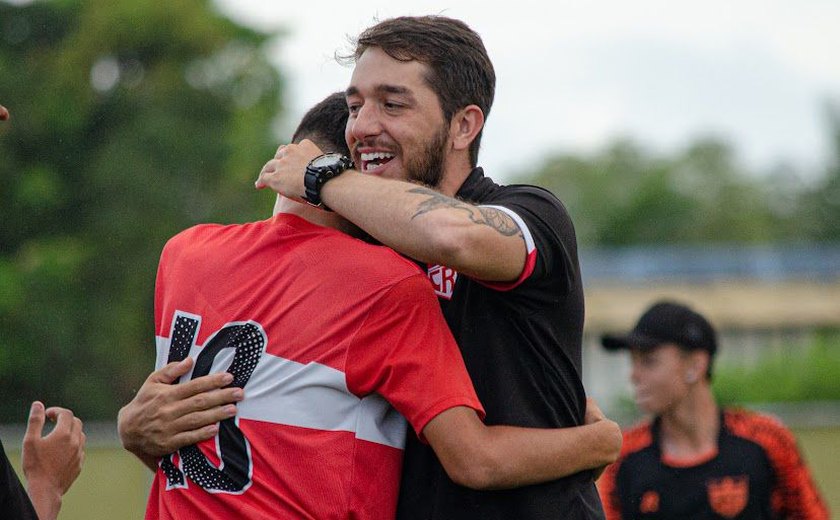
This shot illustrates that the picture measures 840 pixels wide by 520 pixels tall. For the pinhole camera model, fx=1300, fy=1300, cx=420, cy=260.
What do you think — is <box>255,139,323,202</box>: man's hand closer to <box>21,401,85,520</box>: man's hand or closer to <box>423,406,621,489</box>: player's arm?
<box>423,406,621,489</box>: player's arm

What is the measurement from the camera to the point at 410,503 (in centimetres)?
400

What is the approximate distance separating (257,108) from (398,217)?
32.8 m

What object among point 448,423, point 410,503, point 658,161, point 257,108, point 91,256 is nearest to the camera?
point 448,423

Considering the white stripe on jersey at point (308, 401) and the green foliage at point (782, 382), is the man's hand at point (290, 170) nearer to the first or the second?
the white stripe on jersey at point (308, 401)

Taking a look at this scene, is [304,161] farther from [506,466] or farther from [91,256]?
[91,256]

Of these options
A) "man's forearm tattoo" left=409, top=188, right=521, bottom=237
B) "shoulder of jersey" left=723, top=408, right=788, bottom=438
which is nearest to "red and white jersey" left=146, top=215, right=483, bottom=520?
"man's forearm tattoo" left=409, top=188, right=521, bottom=237

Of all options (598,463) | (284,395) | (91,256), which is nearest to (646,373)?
(598,463)

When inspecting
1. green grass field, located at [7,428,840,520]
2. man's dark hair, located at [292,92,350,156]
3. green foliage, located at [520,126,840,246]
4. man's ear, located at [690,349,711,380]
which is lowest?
green foliage, located at [520,126,840,246]

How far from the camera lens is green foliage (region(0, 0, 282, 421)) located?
31.7 meters

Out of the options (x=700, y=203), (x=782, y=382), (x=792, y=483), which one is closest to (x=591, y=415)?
(x=792, y=483)

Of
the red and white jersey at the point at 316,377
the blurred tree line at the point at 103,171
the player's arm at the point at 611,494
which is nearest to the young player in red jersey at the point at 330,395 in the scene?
the red and white jersey at the point at 316,377

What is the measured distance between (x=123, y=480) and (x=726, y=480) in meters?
8.64

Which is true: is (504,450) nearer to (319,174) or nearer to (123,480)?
(319,174)

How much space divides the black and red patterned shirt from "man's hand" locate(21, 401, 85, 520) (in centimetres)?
367
